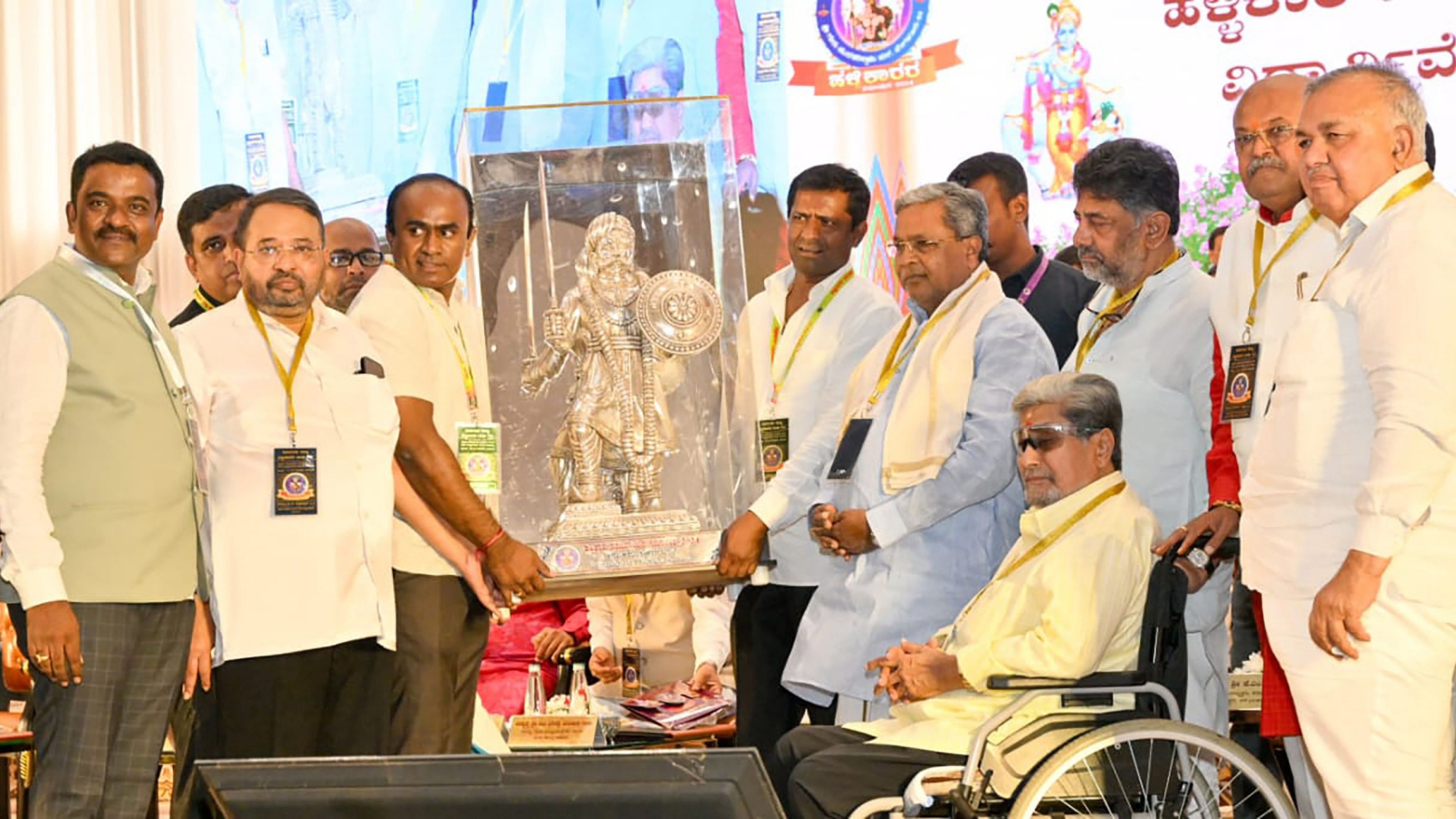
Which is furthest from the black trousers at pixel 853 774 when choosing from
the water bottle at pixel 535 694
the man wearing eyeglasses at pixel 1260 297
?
the water bottle at pixel 535 694

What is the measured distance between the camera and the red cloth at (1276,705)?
10.4 ft

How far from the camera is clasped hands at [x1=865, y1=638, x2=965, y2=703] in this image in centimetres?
351

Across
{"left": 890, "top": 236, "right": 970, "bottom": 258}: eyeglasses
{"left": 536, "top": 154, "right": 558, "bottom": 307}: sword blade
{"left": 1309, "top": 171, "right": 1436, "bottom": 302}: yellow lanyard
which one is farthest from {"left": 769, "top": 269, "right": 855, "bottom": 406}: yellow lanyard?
{"left": 1309, "top": 171, "right": 1436, "bottom": 302}: yellow lanyard

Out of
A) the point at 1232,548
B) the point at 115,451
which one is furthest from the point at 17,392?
the point at 1232,548

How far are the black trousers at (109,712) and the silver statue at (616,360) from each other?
0.96 m

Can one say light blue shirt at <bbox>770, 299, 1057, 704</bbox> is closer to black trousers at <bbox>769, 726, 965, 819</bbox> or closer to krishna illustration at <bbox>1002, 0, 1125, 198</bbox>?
black trousers at <bbox>769, 726, 965, 819</bbox>

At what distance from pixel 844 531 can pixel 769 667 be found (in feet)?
1.97

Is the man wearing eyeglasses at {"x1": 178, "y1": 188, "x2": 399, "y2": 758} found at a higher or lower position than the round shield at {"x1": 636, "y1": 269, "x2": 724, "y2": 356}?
lower

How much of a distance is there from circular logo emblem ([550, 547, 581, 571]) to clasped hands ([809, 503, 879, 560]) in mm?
620

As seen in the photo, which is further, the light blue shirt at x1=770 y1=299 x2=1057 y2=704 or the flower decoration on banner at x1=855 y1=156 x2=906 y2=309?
the flower decoration on banner at x1=855 y1=156 x2=906 y2=309

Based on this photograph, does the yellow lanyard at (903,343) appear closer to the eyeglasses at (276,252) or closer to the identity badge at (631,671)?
the eyeglasses at (276,252)

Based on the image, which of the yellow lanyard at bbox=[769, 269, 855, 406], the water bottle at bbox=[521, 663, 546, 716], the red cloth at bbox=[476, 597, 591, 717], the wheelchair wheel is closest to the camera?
the wheelchair wheel

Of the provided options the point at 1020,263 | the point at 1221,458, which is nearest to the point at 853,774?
the point at 1221,458

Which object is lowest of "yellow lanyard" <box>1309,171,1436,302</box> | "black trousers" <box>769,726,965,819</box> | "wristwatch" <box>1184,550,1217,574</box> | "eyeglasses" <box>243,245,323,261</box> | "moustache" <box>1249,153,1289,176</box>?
"black trousers" <box>769,726,965,819</box>
